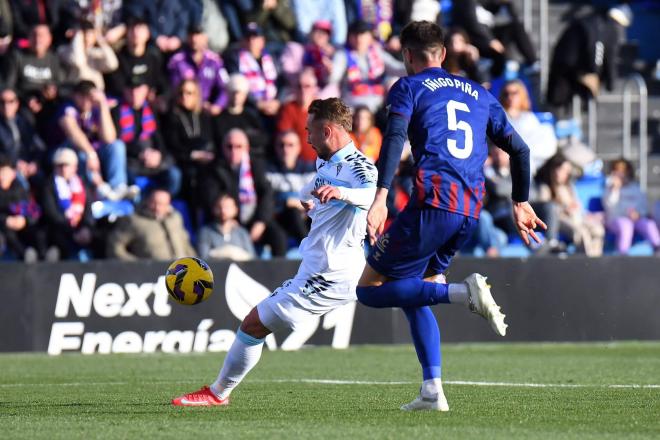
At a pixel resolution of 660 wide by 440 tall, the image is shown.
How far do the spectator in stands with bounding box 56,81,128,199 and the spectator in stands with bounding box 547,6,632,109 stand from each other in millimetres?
6926

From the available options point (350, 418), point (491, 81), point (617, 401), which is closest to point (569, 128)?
point (491, 81)

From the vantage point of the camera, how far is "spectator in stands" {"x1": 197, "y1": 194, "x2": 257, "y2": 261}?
15.6 metres

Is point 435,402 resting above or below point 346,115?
below

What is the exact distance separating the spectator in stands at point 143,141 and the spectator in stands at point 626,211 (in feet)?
18.8

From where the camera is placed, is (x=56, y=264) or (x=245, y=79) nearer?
(x=56, y=264)

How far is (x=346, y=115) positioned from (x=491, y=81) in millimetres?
11323

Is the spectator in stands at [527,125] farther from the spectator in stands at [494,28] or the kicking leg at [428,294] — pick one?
the kicking leg at [428,294]

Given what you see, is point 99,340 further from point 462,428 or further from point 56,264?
point 462,428

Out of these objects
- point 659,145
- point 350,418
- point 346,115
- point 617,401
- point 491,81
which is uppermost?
point 346,115

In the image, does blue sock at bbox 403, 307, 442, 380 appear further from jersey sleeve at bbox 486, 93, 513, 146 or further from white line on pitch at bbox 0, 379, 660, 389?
white line on pitch at bbox 0, 379, 660, 389

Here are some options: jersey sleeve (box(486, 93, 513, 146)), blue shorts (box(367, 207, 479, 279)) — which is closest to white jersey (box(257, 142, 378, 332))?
blue shorts (box(367, 207, 479, 279))

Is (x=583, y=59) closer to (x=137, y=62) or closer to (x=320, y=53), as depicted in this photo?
(x=320, y=53)

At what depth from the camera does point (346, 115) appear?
8.25 m

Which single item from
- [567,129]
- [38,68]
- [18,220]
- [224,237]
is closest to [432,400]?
[224,237]
